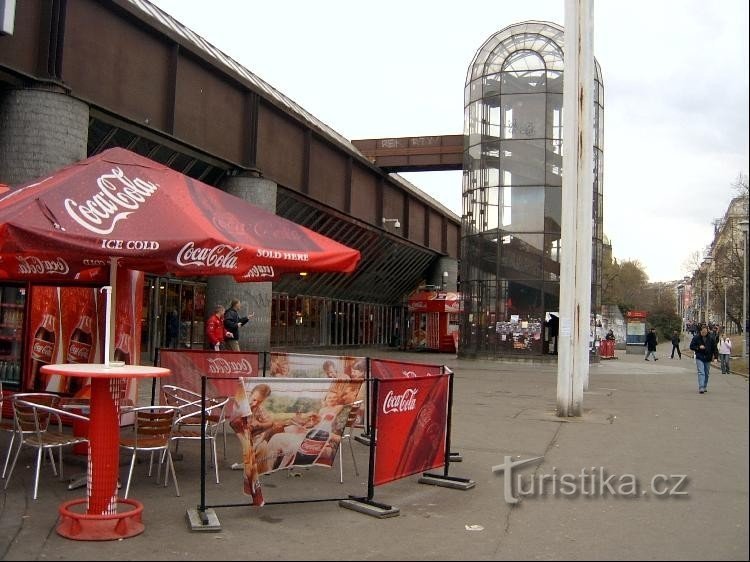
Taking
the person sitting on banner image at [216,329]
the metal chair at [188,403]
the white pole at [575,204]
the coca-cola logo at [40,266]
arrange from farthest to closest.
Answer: the person sitting on banner image at [216,329], the white pole at [575,204], the coca-cola logo at [40,266], the metal chair at [188,403]

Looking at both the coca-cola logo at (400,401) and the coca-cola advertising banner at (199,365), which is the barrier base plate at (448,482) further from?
the coca-cola advertising banner at (199,365)

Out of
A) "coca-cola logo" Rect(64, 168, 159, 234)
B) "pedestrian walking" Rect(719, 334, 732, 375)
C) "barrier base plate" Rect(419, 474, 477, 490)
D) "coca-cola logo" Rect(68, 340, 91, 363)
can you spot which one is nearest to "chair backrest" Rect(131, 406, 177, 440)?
"coca-cola logo" Rect(64, 168, 159, 234)

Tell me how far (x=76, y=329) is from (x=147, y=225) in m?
3.60

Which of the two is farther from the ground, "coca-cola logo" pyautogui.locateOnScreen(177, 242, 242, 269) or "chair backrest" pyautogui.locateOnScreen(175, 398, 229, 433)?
"coca-cola logo" pyautogui.locateOnScreen(177, 242, 242, 269)

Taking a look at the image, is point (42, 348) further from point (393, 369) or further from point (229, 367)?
point (393, 369)

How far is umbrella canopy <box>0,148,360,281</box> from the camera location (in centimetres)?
600

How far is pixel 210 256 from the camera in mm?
6645

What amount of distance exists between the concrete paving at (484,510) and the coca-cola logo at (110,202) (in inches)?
95.1

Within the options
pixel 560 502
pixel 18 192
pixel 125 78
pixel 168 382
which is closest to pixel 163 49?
pixel 125 78

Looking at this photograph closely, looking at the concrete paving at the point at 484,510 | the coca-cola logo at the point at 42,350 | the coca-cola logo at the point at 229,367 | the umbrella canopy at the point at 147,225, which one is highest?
the umbrella canopy at the point at 147,225

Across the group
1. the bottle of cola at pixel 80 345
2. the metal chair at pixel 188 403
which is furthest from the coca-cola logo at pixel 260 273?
the bottle of cola at pixel 80 345

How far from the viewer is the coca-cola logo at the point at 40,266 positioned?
8727 mm

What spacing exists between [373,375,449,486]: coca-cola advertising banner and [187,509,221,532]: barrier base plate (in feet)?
4.55

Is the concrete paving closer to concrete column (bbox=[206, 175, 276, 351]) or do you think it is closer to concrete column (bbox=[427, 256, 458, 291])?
concrete column (bbox=[206, 175, 276, 351])
